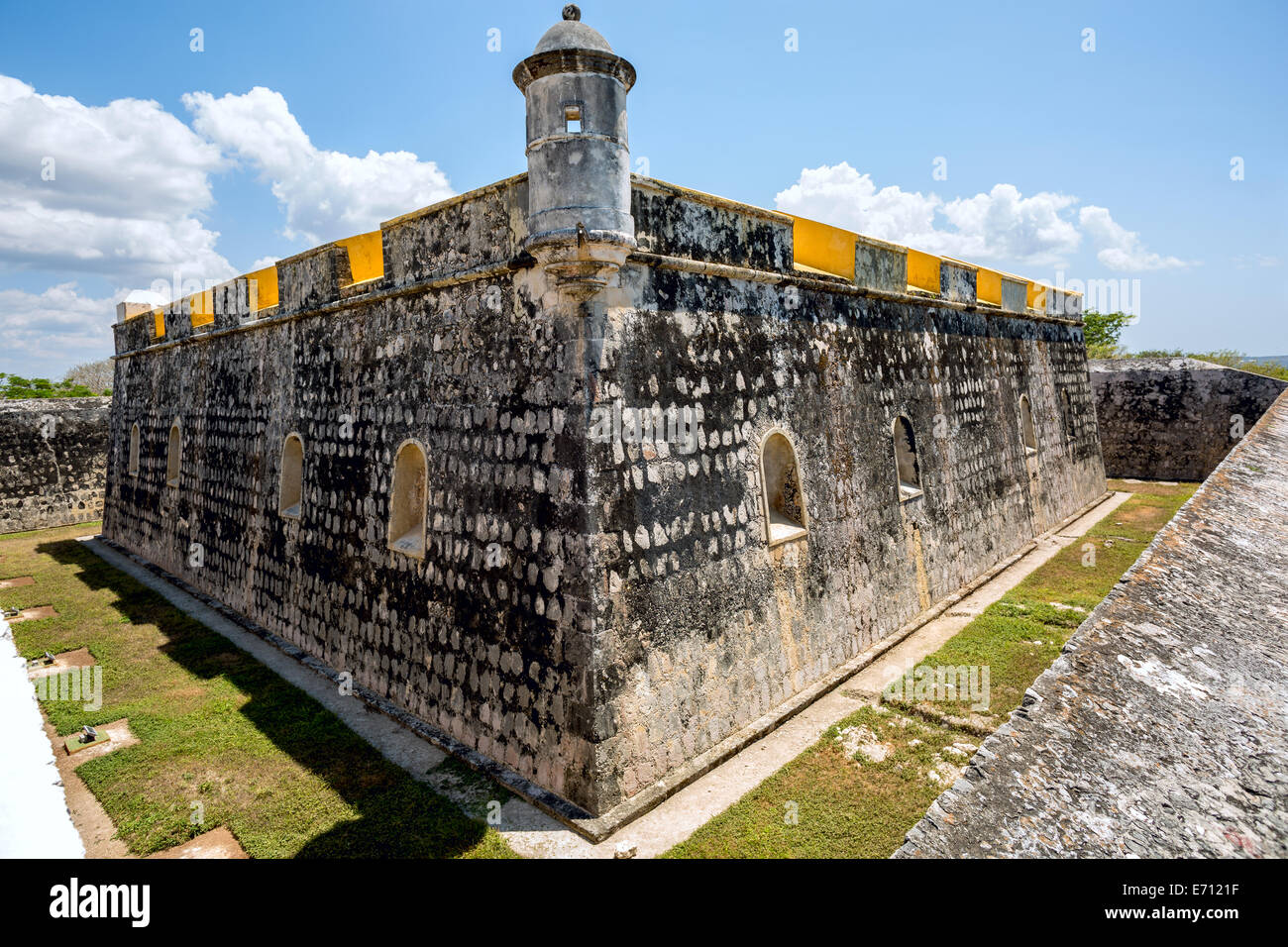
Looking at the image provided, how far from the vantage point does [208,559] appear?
36.7 feet

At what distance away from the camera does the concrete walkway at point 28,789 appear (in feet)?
17.2

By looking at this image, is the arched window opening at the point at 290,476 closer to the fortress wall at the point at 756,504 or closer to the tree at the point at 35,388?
the fortress wall at the point at 756,504

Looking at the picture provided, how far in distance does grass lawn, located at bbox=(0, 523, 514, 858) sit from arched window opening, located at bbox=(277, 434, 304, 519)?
6.29 ft

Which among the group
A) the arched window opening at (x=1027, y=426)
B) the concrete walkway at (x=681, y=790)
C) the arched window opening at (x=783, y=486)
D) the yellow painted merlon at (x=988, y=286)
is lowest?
the concrete walkway at (x=681, y=790)

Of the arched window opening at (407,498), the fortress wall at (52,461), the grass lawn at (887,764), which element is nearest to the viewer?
the grass lawn at (887,764)

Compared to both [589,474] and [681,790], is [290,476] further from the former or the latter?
[681,790]

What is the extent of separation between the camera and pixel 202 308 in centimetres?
1195

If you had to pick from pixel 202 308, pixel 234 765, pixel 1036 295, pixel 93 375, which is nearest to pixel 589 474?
pixel 234 765

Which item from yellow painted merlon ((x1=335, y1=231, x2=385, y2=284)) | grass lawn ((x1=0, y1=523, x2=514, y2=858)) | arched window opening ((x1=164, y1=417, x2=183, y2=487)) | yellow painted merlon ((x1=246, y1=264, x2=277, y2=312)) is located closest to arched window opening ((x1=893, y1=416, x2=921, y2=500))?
yellow painted merlon ((x1=335, y1=231, x2=385, y2=284))

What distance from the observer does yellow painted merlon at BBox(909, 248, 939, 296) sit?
1018 cm

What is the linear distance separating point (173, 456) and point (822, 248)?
11.7 m

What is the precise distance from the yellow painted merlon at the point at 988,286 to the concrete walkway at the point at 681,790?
507 cm

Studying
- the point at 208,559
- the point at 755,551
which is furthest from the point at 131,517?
the point at 755,551

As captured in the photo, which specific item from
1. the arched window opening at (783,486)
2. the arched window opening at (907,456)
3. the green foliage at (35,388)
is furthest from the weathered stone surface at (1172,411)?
the green foliage at (35,388)
